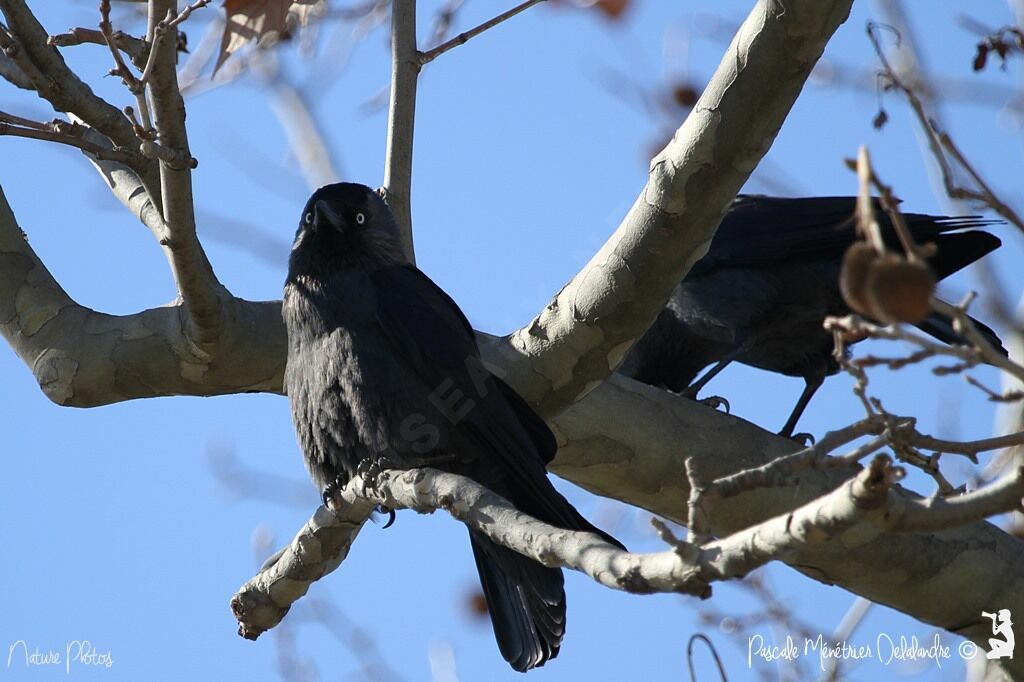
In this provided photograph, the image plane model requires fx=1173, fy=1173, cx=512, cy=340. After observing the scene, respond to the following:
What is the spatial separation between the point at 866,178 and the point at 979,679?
426cm

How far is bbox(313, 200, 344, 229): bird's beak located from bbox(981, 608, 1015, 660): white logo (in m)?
3.12

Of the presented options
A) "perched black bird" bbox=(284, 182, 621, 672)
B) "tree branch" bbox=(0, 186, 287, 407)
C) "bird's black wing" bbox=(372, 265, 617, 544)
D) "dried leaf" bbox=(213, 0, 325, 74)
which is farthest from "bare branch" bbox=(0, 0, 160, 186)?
"bird's black wing" bbox=(372, 265, 617, 544)

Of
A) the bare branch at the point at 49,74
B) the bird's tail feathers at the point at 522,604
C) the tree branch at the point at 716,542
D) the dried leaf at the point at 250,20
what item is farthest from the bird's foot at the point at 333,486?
the dried leaf at the point at 250,20

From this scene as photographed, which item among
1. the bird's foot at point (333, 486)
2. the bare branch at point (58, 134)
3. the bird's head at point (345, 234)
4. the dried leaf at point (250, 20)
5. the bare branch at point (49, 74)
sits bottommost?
the bird's foot at point (333, 486)

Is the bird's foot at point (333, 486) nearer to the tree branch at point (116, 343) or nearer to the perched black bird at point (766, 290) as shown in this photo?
the tree branch at point (116, 343)

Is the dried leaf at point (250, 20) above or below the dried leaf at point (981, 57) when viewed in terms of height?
above

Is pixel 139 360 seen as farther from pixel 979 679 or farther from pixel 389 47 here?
pixel 979 679

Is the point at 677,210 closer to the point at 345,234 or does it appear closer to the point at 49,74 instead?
the point at 345,234

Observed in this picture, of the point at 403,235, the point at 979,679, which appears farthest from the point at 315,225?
the point at 979,679

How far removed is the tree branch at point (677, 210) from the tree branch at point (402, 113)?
0.84 m

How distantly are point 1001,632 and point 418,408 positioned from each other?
250 cm

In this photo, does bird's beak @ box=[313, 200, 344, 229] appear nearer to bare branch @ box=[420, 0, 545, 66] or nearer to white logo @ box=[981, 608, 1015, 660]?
bare branch @ box=[420, 0, 545, 66]

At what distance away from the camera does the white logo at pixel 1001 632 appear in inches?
184

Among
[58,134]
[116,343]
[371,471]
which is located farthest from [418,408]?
[58,134]
